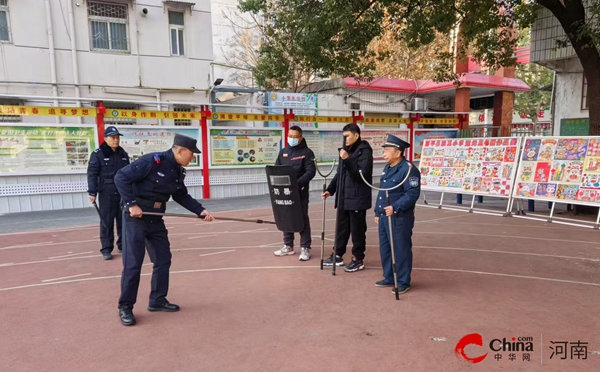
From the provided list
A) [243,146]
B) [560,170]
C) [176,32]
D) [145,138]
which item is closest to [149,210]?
[145,138]

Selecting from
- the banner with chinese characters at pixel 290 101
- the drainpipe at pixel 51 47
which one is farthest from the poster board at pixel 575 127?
the drainpipe at pixel 51 47

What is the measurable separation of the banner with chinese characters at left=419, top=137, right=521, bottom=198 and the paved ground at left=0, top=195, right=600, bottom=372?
2168 millimetres

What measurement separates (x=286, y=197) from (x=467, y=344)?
109 inches

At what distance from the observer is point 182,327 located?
3668 millimetres

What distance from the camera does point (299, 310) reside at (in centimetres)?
399

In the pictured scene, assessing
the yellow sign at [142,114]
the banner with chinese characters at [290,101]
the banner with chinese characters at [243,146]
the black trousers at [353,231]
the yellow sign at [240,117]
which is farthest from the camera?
the banner with chinese characters at [290,101]

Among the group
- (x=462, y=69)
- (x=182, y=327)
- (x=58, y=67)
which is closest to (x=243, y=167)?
(x=58, y=67)

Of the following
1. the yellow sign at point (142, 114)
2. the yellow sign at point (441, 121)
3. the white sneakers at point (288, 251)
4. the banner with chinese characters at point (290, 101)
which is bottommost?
the white sneakers at point (288, 251)

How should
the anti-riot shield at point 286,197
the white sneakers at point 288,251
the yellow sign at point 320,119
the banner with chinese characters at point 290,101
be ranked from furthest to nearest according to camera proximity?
the banner with chinese characters at point 290,101 → the yellow sign at point 320,119 → the white sneakers at point 288,251 → the anti-riot shield at point 286,197

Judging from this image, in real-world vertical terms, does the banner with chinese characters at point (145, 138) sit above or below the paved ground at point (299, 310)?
above

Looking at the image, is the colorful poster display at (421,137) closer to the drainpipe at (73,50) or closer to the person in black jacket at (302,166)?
the person in black jacket at (302,166)

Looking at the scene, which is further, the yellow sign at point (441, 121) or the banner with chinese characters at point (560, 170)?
the yellow sign at point (441, 121)

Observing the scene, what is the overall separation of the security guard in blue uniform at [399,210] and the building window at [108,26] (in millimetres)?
12235
